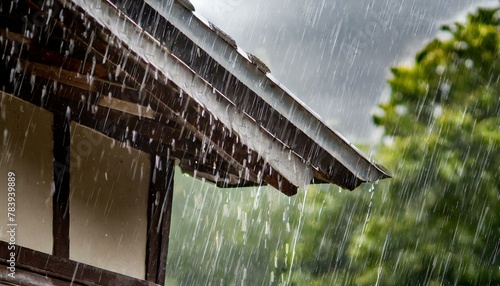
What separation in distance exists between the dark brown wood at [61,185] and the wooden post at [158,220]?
2.46 ft

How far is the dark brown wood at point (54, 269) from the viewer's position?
315 centimetres

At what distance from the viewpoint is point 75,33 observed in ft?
9.32

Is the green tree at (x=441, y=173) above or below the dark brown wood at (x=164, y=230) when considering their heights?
above

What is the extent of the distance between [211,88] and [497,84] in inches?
419

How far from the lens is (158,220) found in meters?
4.42

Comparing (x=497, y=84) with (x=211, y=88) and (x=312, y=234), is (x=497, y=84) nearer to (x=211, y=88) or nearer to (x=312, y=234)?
(x=312, y=234)

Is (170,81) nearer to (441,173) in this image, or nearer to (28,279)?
(28,279)

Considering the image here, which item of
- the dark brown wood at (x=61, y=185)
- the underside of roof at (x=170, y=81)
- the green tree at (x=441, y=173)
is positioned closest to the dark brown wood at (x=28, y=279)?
the dark brown wood at (x=61, y=185)

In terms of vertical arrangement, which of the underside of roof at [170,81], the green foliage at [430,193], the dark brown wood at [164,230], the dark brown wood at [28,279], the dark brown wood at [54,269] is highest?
the green foliage at [430,193]

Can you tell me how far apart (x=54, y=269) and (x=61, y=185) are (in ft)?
1.87

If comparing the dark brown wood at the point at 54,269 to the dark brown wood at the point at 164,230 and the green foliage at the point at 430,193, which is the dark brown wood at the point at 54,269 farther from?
the green foliage at the point at 430,193

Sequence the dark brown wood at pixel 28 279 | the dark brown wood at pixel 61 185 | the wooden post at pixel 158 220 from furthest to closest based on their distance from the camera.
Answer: the wooden post at pixel 158 220 < the dark brown wood at pixel 61 185 < the dark brown wood at pixel 28 279

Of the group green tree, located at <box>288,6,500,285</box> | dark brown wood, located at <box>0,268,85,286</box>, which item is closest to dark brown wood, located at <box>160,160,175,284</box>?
dark brown wood, located at <box>0,268,85,286</box>

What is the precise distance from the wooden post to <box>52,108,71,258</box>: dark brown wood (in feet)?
2.46
